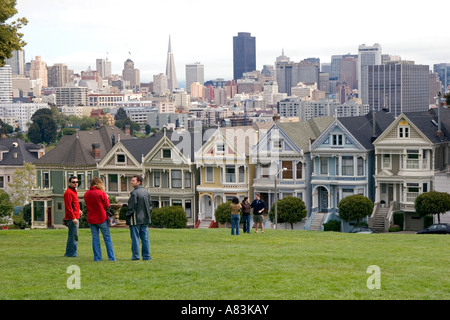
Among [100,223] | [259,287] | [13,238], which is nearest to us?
[259,287]

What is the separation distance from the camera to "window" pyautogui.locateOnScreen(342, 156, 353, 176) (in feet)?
190

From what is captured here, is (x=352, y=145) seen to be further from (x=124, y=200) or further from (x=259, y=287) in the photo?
(x=259, y=287)

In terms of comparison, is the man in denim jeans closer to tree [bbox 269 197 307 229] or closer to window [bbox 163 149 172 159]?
tree [bbox 269 197 307 229]

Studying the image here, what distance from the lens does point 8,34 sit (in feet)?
101

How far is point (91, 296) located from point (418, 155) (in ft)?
136

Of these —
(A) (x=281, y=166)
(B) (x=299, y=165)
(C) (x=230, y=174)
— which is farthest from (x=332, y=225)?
(C) (x=230, y=174)

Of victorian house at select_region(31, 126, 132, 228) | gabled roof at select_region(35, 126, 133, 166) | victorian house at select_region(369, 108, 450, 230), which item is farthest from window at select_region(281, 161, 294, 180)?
gabled roof at select_region(35, 126, 133, 166)

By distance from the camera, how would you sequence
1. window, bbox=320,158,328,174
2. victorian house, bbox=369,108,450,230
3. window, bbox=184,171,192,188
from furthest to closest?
window, bbox=184,171,192,188
window, bbox=320,158,328,174
victorian house, bbox=369,108,450,230

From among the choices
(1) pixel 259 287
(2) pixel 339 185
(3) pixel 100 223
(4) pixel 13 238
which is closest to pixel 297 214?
(2) pixel 339 185

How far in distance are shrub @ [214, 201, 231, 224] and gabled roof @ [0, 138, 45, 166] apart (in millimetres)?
32194

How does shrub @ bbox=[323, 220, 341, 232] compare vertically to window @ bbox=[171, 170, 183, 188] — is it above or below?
below

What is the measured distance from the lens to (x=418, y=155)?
5603 centimetres

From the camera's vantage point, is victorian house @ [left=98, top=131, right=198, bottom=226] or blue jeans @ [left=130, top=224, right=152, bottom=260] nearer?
blue jeans @ [left=130, top=224, right=152, bottom=260]

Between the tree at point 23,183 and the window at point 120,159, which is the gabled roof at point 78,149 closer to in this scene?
the window at point 120,159
